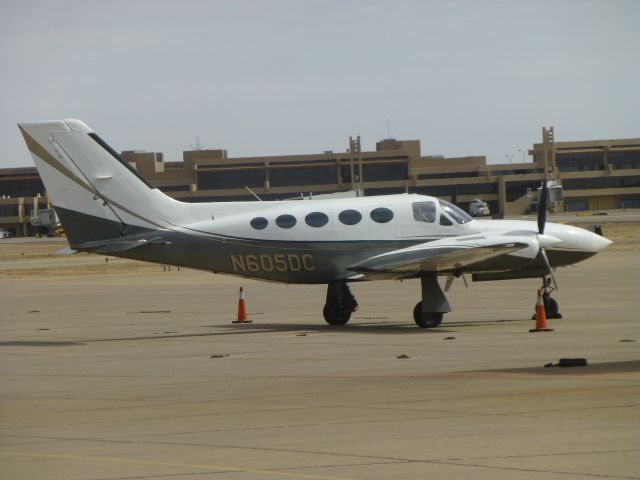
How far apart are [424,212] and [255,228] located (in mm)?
3740

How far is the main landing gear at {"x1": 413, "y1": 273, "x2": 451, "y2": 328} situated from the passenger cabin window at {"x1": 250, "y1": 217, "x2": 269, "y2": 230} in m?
3.67

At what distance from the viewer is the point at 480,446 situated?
34.9 feet

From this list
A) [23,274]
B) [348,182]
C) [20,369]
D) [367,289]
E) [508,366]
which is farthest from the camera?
[348,182]

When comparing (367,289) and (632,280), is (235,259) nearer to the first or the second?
(367,289)

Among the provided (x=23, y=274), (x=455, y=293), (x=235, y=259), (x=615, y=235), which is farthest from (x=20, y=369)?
(x=615, y=235)

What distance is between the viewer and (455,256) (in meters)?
23.0

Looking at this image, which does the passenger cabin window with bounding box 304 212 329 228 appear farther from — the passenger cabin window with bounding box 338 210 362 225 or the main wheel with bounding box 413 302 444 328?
the main wheel with bounding box 413 302 444 328

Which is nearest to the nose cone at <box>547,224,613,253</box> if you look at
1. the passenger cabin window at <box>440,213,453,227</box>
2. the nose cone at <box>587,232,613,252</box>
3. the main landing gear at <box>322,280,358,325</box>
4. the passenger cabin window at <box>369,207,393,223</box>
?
the nose cone at <box>587,232,613,252</box>

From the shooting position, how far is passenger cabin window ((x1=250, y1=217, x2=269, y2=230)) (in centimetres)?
2438

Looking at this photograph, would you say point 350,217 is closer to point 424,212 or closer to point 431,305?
point 424,212

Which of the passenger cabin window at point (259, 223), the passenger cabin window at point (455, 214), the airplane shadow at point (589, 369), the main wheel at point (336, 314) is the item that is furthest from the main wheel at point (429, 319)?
the airplane shadow at point (589, 369)

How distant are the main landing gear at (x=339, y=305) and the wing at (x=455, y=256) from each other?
0.91m

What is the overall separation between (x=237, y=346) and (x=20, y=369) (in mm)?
4355

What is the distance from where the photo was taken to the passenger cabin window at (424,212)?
24.4m
